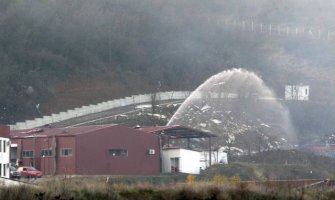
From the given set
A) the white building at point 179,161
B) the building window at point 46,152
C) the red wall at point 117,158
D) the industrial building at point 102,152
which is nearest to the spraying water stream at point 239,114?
the white building at point 179,161

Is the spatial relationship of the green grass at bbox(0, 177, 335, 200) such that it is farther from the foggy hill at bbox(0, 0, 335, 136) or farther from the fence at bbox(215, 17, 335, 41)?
the fence at bbox(215, 17, 335, 41)

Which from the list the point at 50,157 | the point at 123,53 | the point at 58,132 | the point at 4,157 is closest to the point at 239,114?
the point at 123,53

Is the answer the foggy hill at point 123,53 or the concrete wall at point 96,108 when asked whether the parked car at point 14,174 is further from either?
the foggy hill at point 123,53

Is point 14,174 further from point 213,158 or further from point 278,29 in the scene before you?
point 278,29

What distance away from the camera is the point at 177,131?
65.4 m

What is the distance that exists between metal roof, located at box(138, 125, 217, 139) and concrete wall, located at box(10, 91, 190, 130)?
17.5 m

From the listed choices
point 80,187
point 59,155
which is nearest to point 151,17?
point 59,155

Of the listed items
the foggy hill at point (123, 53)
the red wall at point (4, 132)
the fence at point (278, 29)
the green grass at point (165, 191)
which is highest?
the fence at point (278, 29)

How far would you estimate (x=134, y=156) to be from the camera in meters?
60.8

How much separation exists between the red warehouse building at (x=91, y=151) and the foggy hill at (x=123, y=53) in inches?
913

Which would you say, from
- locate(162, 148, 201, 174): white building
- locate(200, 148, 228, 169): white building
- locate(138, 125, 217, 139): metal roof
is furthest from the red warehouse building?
locate(200, 148, 228, 169): white building

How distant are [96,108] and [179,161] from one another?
29.8 meters

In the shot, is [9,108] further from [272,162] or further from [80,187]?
[80,187]

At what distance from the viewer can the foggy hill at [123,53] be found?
314ft
